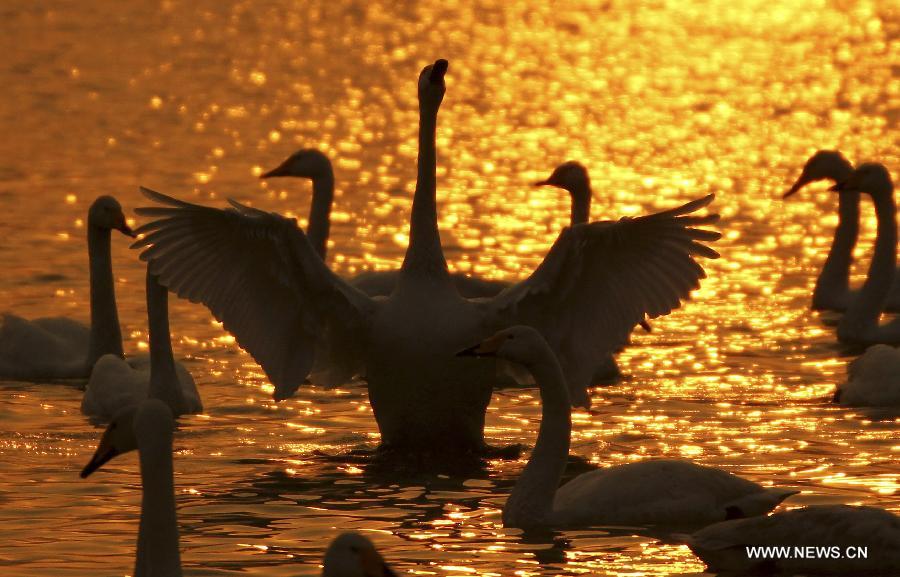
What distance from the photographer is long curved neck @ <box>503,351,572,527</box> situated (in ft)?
34.1

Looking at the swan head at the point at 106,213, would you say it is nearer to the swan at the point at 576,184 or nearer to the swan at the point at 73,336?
the swan at the point at 73,336

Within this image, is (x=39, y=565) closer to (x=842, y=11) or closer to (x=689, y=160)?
(x=689, y=160)

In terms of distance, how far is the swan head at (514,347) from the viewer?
34.5 feet

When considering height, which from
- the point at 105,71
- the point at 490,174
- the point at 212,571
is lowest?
the point at 212,571

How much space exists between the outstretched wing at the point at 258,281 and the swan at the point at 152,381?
1071mm

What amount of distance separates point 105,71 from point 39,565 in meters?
25.0

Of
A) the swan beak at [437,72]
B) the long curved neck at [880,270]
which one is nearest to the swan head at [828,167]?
the long curved neck at [880,270]

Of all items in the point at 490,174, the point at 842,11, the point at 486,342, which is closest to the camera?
the point at 486,342

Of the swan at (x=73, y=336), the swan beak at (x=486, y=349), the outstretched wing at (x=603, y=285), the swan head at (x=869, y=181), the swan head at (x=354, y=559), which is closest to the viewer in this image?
the swan head at (x=354, y=559)

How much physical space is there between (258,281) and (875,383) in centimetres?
380

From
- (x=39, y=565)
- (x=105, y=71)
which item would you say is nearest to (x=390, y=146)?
(x=105, y=71)

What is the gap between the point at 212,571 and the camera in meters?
9.69

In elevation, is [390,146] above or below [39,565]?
above

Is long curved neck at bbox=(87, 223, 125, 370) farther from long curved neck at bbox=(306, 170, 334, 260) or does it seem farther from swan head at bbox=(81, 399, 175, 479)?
swan head at bbox=(81, 399, 175, 479)
